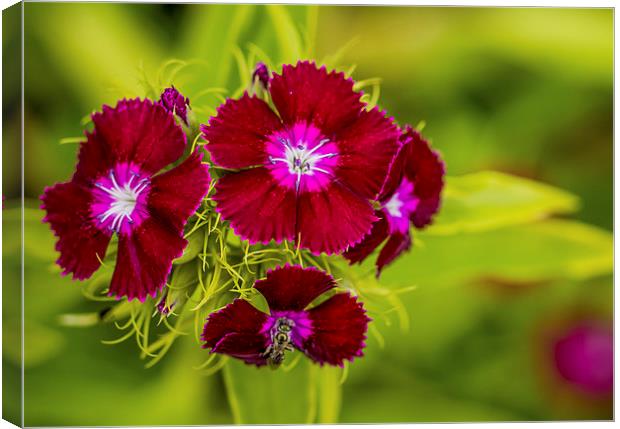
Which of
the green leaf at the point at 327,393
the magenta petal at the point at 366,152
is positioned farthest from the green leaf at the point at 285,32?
the green leaf at the point at 327,393

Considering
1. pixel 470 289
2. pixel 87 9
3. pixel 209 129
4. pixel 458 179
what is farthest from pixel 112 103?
pixel 470 289

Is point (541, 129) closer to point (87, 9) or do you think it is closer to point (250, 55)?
point (250, 55)

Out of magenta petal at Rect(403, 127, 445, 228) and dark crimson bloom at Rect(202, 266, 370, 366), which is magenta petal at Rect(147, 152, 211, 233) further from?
magenta petal at Rect(403, 127, 445, 228)

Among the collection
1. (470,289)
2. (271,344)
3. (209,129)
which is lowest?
(271,344)

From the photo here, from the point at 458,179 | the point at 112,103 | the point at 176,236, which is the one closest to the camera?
the point at 176,236

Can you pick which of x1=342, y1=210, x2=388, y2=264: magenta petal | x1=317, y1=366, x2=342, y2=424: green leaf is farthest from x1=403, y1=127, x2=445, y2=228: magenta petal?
x1=317, y1=366, x2=342, y2=424: green leaf

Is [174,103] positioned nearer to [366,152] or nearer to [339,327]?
[366,152]

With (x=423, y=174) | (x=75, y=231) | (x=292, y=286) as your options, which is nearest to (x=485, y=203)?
(x=423, y=174)

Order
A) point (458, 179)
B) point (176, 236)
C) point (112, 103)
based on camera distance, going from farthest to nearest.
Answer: point (458, 179) < point (112, 103) < point (176, 236)
